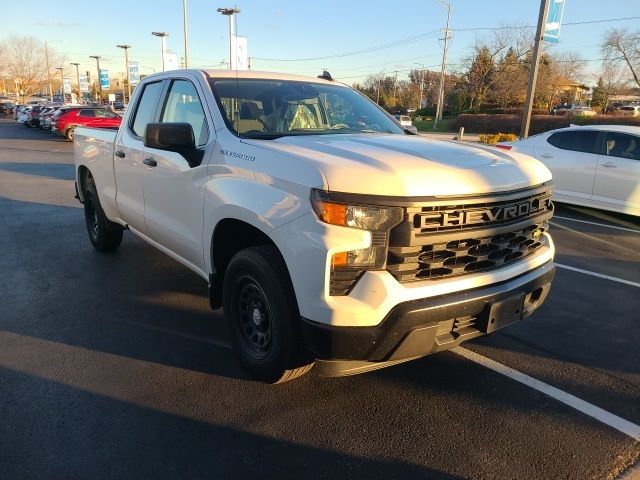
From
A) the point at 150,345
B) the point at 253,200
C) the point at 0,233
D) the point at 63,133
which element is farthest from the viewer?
the point at 63,133

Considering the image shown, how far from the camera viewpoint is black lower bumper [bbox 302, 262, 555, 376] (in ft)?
8.45

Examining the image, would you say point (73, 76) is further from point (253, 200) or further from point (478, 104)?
point (253, 200)

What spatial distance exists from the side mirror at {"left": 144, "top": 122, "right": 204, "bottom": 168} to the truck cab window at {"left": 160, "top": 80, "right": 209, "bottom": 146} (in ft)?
0.43

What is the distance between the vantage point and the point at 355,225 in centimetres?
256

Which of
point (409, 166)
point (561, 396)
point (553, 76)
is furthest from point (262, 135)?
point (553, 76)

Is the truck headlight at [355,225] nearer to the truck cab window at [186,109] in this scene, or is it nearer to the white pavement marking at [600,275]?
the truck cab window at [186,109]

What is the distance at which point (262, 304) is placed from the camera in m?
3.16

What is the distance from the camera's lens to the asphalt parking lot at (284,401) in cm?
266

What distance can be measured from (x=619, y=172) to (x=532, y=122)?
33053mm

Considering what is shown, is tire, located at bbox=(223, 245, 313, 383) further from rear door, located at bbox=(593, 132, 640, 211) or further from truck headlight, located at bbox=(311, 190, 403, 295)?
rear door, located at bbox=(593, 132, 640, 211)

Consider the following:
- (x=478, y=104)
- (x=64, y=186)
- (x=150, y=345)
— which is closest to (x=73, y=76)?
(x=478, y=104)

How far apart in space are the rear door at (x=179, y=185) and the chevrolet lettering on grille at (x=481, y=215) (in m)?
1.61

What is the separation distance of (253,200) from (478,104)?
186ft

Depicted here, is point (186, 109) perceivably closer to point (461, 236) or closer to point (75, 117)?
point (461, 236)
